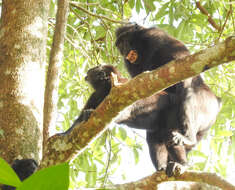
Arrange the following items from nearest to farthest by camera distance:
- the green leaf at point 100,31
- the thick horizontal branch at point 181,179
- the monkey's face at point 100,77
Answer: the thick horizontal branch at point 181,179, the monkey's face at point 100,77, the green leaf at point 100,31

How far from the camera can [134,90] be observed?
1544 millimetres

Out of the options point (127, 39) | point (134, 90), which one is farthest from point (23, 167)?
point (127, 39)

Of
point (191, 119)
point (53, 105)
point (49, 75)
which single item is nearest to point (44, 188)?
point (53, 105)

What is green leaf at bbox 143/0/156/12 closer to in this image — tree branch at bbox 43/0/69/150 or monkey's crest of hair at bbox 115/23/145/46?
monkey's crest of hair at bbox 115/23/145/46

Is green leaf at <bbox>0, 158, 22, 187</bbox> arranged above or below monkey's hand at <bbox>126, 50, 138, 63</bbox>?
below

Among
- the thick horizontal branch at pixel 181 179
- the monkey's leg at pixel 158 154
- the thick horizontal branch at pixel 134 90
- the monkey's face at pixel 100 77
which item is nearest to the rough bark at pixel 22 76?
the thick horizontal branch at pixel 134 90

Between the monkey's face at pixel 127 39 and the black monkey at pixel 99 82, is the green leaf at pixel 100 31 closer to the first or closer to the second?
the monkey's face at pixel 127 39

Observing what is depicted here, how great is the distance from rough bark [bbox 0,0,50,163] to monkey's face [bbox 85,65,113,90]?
0.81 m

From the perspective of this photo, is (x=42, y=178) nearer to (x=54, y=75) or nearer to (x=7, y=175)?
(x=7, y=175)

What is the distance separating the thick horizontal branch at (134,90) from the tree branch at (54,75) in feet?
1.49

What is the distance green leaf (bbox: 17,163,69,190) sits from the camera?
1.51ft

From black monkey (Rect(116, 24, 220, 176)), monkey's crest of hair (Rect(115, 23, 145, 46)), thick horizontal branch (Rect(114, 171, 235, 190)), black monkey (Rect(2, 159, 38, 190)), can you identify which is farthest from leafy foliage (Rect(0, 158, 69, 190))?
monkey's crest of hair (Rect(115, 23, 145, 46))

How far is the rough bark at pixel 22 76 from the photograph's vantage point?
188 cm

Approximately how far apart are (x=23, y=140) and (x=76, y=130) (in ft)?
1.18
